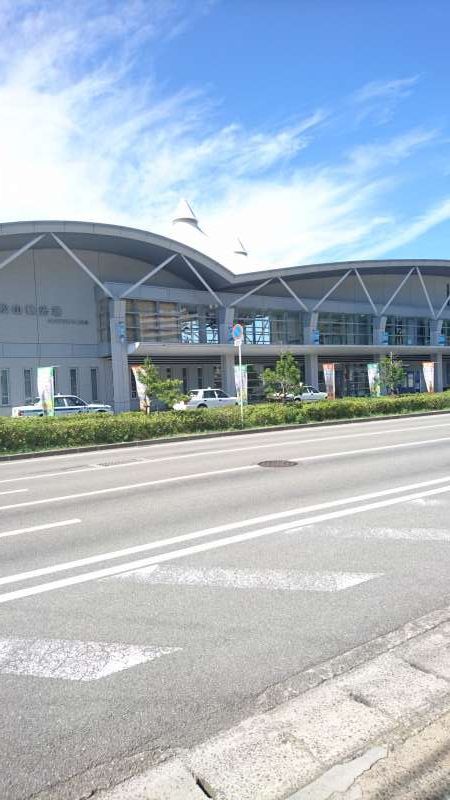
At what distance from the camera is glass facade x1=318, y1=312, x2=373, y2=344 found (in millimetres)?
47062

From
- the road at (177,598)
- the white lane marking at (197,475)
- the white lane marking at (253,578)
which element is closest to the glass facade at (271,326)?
the white lane marking at (197,475)

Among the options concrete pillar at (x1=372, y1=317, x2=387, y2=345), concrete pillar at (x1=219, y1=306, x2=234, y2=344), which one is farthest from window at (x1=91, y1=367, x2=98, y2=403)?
concrete pillar at (x1=372, y1=317, x2=387, y2=345)

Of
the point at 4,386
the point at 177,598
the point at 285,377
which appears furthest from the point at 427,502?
the point at 4,386

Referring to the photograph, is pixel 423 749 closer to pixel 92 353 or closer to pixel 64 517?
pixel 64 517

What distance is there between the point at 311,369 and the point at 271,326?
462 cm

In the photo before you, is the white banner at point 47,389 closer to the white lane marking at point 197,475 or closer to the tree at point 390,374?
the white lane marking at point 197,475

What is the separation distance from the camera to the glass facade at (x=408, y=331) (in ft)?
169

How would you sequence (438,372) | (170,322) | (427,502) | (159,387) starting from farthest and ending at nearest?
(438,372) → (170,322) → (159,387) → (427,502)

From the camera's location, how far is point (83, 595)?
16.7 ft

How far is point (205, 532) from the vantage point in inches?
A: 277

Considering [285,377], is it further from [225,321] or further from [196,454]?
[225,321]

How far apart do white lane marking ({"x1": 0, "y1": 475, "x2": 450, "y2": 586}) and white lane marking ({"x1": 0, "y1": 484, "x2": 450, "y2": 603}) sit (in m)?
0.06

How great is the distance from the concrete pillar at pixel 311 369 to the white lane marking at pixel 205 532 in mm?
35321

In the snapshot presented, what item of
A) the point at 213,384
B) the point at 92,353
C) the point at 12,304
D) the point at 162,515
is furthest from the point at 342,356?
the point at 162,515
